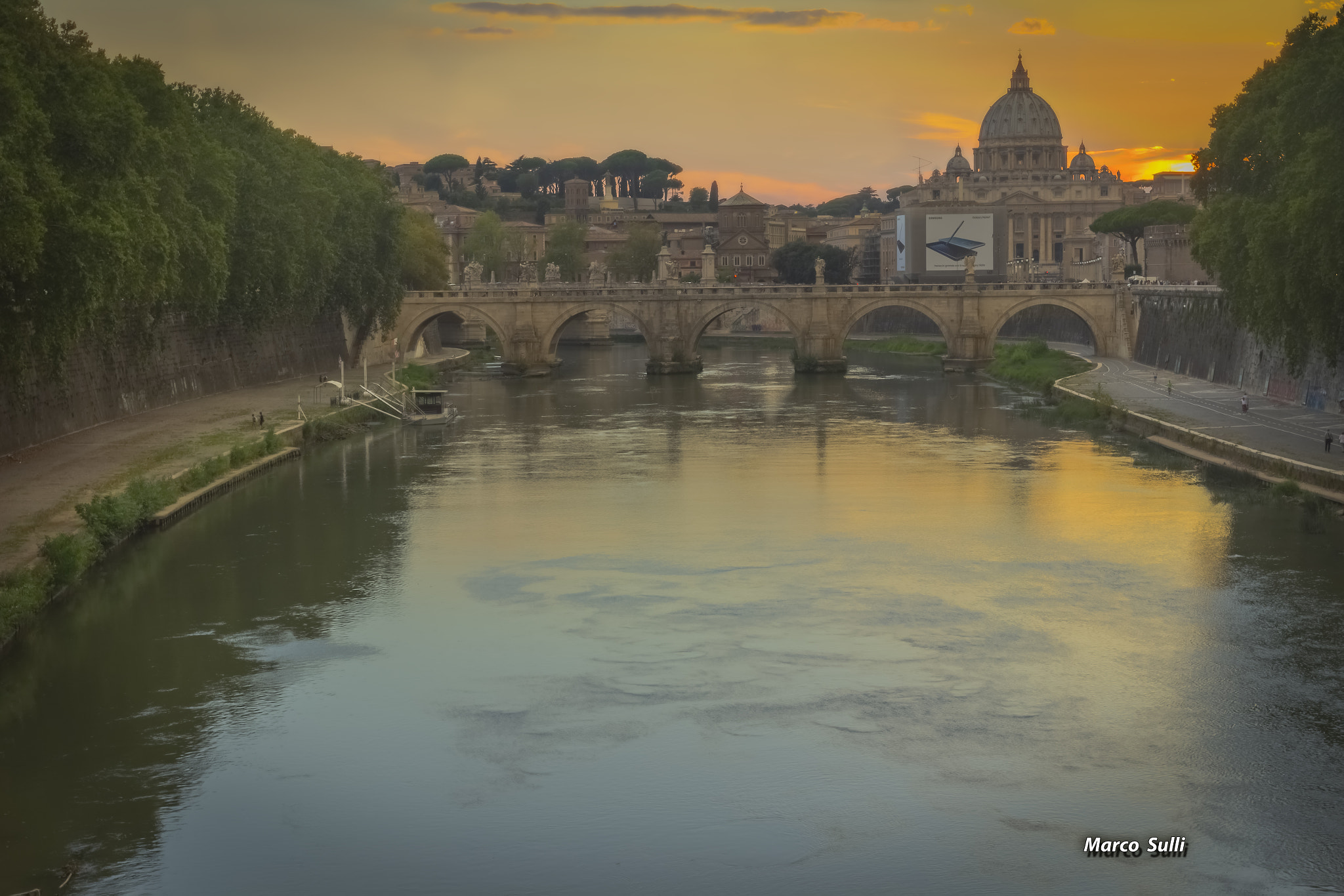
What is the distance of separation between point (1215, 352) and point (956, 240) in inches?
2280

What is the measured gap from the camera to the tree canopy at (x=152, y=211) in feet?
80.4

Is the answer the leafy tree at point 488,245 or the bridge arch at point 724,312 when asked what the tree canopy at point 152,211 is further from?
the leafy tree at point 488,245

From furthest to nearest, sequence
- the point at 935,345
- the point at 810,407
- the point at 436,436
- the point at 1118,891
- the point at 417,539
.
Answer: the point at 935,345 → the point at 810,407 → the point at 436,436 → the point at 417,539 → the point at 1118,891

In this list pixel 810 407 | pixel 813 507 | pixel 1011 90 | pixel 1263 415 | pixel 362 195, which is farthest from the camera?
pixel 1011 90

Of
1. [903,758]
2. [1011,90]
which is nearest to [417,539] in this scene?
[903,758]

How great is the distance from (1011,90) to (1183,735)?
155 m

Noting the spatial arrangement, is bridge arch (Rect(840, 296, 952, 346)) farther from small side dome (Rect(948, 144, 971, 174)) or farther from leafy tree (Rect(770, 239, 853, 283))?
small side dome (Rect(948, 144, 971, 174))

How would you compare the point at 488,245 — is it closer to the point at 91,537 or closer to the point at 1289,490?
the point at 1289,490

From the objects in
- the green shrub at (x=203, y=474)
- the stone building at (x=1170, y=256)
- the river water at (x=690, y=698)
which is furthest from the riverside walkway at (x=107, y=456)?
the stone building at (x=1170, y=256)

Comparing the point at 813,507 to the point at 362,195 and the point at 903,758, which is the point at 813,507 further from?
the point at 362,195

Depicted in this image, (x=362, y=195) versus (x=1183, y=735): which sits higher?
(x=362, y=195)

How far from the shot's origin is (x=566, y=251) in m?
111

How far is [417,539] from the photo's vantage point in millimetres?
27703

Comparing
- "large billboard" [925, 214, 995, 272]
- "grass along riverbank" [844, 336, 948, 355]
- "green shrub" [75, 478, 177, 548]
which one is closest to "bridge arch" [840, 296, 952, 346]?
"grass along riverbank" [844, 336, 948, 355]
